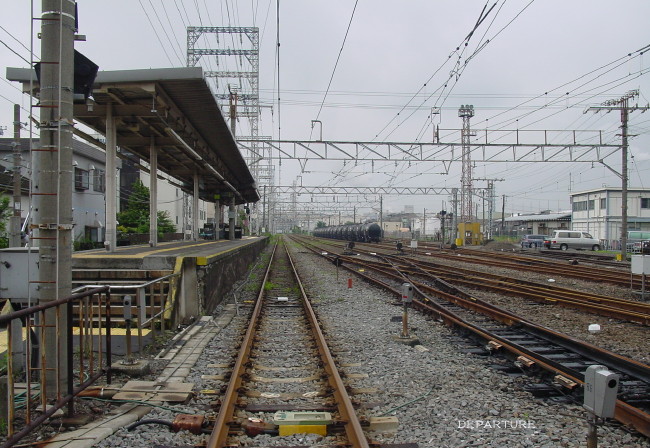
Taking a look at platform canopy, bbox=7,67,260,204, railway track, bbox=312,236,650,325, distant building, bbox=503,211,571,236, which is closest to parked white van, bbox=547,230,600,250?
distant building, bbox=503,211,571,236

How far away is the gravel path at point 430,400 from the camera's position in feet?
14.1

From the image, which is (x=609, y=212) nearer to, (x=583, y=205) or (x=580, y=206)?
(x=583, y=205)

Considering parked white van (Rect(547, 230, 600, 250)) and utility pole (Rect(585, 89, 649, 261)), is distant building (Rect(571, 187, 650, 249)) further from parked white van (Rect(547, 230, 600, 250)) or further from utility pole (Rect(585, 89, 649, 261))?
utility pole (Rect(585, 89, 649, 261))

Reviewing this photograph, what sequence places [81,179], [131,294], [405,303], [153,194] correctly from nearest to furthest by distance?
[405,303] < [131,294] < [153,194] < [81,179]

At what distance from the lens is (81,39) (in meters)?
5.12

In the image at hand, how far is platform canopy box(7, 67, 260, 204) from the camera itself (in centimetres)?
1097

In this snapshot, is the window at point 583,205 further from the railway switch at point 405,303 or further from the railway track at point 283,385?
the railway track at point 283,385

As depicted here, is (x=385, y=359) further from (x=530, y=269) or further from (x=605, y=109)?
(x=605, y=109)

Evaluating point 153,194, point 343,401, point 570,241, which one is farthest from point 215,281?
point 570,241

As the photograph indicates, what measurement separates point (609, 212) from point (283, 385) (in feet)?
171

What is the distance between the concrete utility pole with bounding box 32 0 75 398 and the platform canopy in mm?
2311

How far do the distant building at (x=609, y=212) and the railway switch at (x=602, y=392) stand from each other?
1886 inches

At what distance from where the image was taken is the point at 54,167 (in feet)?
15.5

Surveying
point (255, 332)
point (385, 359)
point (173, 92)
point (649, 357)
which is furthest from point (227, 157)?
point (649, 357)
